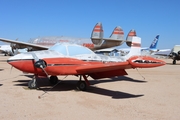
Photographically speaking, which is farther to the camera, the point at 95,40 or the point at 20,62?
the point at 95,40

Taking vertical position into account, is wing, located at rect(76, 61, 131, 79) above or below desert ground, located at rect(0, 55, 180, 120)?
above

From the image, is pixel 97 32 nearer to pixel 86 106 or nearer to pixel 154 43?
pixel 86 106

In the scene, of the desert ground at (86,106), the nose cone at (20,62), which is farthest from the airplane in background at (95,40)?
the nose cone at (20,62)

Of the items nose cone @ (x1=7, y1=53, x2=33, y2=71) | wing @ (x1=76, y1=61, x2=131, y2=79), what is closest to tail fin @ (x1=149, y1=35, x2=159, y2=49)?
wing @ (x1=76, y1=61, x2=131, y2=79)

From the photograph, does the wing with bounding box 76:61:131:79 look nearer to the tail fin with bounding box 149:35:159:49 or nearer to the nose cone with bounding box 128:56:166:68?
the nose cone with bounding box 128:56:166:68

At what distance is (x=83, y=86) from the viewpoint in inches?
322

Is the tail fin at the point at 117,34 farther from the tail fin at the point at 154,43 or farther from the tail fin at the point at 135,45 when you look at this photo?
the tail fin at the point at 135,45

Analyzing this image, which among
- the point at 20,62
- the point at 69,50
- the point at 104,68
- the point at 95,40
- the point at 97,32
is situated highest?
the point at 97,32

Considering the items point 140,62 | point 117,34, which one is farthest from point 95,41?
point 140,62

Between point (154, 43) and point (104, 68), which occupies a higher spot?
point (154, 43)

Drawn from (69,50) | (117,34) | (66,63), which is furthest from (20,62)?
(117,34)

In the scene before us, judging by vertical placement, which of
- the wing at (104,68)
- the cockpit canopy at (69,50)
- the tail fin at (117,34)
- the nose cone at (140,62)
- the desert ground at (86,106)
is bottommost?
the desert ground at (86,106)

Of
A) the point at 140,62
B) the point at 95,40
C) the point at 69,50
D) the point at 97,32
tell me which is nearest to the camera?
the point at 140,62

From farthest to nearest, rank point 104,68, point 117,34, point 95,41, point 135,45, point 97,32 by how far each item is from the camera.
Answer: point 117,34
point 95,41
point 97,32
point 135,45
point 104,68
